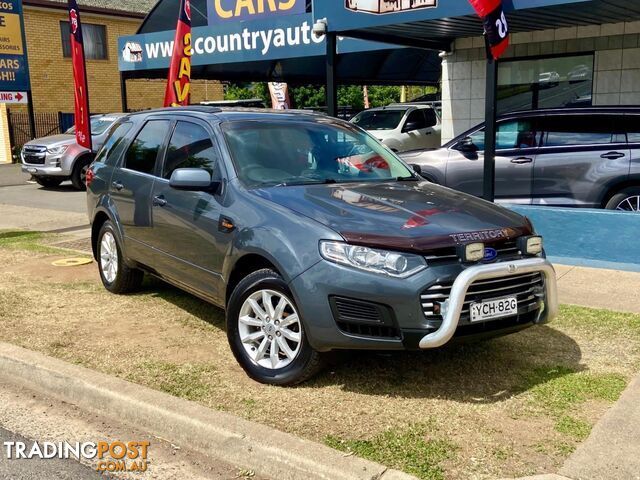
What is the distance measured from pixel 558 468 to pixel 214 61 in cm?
1332

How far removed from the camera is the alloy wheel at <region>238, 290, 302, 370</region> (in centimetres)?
423

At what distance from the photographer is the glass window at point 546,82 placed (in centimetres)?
1134

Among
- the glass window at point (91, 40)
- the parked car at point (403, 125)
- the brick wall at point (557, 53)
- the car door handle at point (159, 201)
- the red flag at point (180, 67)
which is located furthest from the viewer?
the glass window at point (91, 40)

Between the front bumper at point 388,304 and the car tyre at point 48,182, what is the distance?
1507cm

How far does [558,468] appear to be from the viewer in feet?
10.9

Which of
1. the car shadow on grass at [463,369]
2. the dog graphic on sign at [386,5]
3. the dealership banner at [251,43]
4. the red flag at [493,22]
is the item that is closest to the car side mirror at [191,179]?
the car shadow on grass at [463,369]

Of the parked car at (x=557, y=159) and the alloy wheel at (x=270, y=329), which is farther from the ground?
the parked car at (x=557, y=159)

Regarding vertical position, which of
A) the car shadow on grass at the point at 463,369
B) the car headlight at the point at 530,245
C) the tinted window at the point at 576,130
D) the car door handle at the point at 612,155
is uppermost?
the tinted window at the point at 576,130

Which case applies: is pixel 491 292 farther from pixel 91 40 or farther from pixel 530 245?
pixel 91 40

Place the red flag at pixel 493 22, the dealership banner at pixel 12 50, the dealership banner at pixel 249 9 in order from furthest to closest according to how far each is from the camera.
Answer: the dealership banner at pixel 12 50 → the dealership banner at pixel 249 9 → the red flag at pixel 493 22

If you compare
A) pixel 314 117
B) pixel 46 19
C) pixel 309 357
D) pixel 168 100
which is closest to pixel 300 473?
pixel 309 357

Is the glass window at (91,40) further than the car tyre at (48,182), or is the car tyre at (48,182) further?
the glass window at (91,40)

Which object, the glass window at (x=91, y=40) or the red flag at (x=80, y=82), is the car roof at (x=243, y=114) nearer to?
the red flag at (x=80, y=82)

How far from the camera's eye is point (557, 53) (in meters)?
11.4
